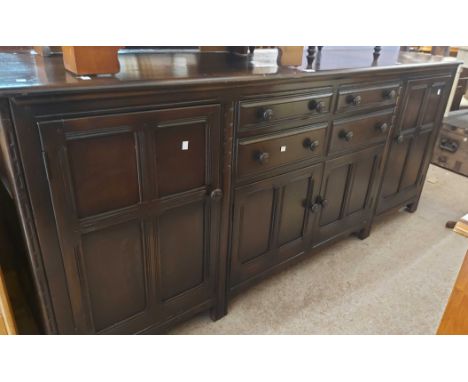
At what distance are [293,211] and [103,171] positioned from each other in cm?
87

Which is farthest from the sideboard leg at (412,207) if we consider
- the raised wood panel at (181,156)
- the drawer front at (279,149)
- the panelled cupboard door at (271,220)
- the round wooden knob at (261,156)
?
the raised wood panel at (181,156)

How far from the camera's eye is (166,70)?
1.06 meters

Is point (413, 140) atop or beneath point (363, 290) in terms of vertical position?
atop

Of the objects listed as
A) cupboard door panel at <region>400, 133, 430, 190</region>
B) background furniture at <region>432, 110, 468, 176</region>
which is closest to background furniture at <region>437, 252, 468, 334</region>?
cupboard door panel at <region>400, 133, 430, 190</region>

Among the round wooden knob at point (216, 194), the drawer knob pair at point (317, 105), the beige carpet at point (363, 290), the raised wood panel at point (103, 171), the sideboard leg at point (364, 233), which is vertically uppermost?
the drawer knob pair at point (317, 105)

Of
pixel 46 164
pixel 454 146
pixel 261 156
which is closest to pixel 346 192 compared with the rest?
pixel 261 156

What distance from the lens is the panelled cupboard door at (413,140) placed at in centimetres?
183

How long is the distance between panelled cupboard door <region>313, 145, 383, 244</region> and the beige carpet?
181 millimetres

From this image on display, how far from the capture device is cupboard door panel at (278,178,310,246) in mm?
1461

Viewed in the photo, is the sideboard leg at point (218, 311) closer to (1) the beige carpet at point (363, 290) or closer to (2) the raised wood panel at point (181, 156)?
(1) the beige carpet at point (363, 290)

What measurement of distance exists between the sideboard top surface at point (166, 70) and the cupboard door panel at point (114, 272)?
397 millimetres

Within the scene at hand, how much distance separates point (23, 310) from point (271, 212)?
38.7 inches

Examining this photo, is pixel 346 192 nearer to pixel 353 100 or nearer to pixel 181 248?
pixel 353 100
